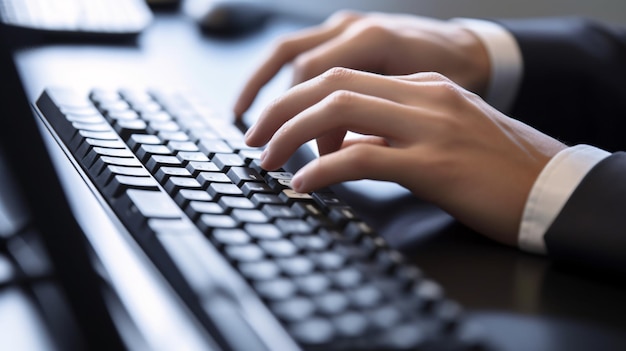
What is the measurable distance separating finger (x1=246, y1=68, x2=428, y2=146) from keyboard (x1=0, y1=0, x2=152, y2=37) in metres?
0.51

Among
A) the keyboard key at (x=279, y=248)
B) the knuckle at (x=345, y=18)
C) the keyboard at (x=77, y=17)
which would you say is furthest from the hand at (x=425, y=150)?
the keyboard at (x=77, y=17)

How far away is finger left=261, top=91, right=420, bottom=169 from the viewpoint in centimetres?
57

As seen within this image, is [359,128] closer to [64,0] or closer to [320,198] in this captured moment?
[320,198]

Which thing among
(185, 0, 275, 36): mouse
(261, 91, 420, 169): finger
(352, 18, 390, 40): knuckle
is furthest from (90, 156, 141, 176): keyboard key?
(185, 0, 275, 36): mouse

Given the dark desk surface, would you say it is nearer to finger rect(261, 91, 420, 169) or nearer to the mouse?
finger rect(261, 91, 420, 169)

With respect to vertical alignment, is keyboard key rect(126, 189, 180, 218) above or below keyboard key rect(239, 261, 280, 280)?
below

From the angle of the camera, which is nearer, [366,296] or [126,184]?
[366,296]

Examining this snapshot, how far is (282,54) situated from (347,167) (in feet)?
1.16

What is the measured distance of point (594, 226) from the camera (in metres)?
0.54

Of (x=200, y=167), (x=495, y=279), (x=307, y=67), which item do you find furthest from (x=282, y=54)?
(x=495, y=279)

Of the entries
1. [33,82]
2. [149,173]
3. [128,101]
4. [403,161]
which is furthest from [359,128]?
[33,82]

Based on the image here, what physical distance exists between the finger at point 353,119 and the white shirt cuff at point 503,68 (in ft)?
1.15

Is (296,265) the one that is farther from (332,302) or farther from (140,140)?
(140,140)

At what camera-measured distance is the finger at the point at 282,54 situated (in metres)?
0.83
